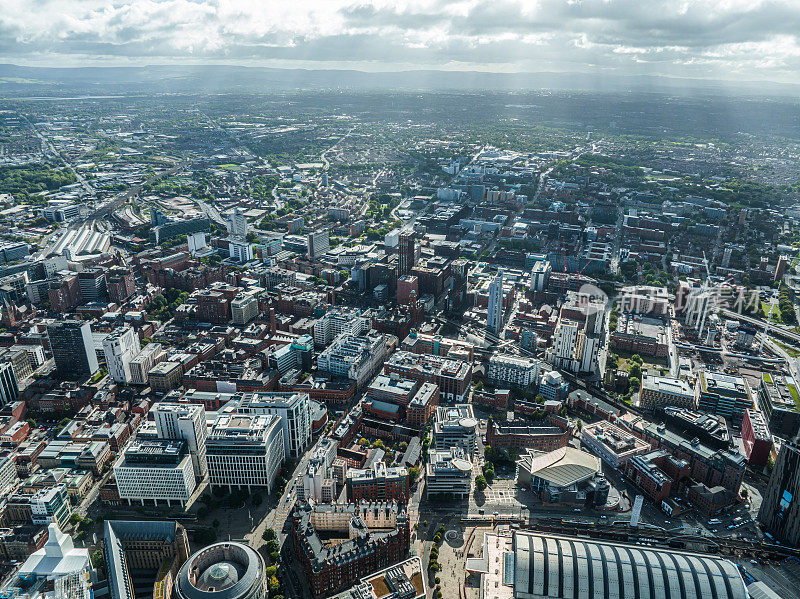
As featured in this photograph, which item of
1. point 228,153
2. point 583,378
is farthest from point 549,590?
point 228,153

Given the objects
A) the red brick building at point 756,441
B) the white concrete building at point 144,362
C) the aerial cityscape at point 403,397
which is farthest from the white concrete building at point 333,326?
the red brick building at point 756,441

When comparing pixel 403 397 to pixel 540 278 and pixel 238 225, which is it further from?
pixel 238 225

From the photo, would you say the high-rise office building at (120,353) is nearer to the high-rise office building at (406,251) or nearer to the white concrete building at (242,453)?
the white concrete building at (242,453)

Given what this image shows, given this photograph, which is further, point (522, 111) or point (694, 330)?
point (522, 111)

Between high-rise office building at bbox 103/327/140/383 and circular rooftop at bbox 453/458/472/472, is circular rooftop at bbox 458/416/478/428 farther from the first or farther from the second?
high-rise office building at bbox 103/327/140/383

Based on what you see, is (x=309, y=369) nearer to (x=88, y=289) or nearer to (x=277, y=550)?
(x=277, y=550)

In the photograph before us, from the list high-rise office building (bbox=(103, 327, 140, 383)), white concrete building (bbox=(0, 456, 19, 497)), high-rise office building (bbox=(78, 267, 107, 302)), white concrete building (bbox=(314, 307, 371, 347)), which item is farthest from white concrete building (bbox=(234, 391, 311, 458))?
high-rise office building (bbox=(78, 267, 107, 302))

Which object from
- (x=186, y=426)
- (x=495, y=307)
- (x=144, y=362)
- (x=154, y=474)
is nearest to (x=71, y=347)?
(x=144, y=362)
